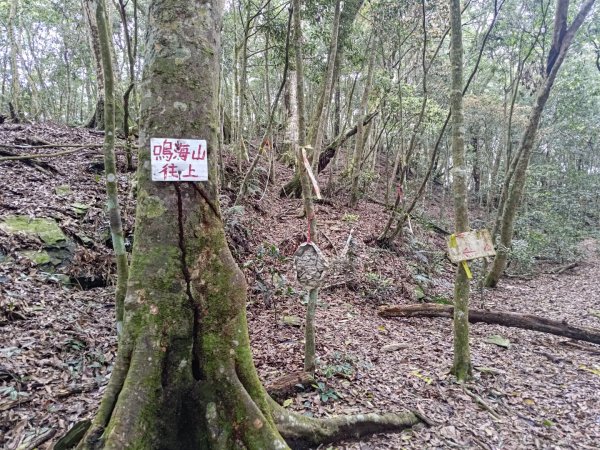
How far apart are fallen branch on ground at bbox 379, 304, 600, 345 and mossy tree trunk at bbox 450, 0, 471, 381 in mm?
1958

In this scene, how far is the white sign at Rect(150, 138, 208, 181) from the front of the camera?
2.12 meters

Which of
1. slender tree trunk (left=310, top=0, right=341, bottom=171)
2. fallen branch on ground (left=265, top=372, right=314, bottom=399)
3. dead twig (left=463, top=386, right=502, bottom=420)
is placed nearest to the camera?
fallen branch on ground (left=265, top=372, right=314, bottom=399)

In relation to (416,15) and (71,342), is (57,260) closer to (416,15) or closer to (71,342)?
(71,342)

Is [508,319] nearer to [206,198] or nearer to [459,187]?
[459,187]

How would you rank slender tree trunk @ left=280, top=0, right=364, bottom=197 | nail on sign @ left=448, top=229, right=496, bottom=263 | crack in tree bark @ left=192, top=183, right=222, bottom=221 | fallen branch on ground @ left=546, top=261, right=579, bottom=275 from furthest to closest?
fallen branch on ground @ left=546, top=261, right=579, bottom=275 → slender tree trunk @ left=280, top=0, right=364, bottom=197 → nail on sign @ left=448, top=229, right=496, bottom=263 → crack in tree bark @ left=192, top=183, right=222, bottom=221

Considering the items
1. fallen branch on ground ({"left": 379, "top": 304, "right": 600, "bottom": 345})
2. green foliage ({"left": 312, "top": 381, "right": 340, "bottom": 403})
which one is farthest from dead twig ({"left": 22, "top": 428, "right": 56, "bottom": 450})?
fallen branch on ground ({"left": 379, "top": 304, "right": 600, "bottom": 345})

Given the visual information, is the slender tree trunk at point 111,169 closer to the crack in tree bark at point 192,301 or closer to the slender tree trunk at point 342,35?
the crack in tree bark at point 192,301

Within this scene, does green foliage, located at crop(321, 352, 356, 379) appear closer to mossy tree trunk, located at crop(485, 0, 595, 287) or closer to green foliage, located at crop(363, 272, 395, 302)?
green foliage, located at crop(363, 272, 395, 302)

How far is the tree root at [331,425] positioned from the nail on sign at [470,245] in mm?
1508

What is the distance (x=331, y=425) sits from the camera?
2779mm

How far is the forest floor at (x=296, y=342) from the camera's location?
2959 millimetres

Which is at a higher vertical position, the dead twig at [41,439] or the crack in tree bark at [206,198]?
the crack in tree bark at [206,198]

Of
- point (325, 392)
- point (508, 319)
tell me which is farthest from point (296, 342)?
point (508, 319)

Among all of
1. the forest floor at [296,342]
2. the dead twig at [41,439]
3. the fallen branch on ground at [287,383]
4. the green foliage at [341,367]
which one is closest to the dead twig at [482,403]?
the forest floor at [296,342]
